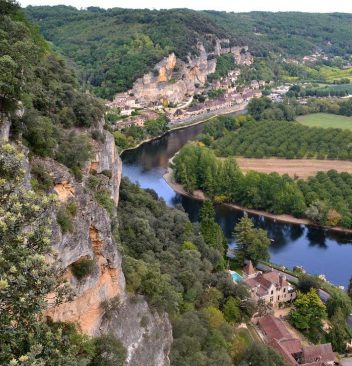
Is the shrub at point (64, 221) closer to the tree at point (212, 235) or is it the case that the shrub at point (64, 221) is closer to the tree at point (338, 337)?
the tree at point (338, 337)

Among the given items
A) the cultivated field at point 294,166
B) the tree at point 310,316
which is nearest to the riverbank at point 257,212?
the cultivated field at point 294,166

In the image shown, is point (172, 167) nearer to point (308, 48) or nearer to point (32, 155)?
point (32, 155)

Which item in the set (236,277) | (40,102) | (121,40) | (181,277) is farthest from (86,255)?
(121,40)

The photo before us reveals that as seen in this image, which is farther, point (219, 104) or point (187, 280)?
point (219, 104)

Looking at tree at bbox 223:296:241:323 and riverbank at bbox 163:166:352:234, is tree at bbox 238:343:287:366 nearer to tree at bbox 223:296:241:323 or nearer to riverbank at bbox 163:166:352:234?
tree at bbox 223:296:241:323

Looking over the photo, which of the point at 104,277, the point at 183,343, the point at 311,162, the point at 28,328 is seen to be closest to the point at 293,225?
the point at 311,162

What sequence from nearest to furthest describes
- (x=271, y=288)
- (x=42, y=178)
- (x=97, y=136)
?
(x=42, y=178) → (x=97, y=136) → (x=271, y=288)

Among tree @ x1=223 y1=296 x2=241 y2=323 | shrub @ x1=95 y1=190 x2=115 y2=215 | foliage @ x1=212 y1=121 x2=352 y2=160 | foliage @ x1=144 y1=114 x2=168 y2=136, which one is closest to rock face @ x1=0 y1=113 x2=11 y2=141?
shrub @ x1=95 y1=190 x2=115 y2=215

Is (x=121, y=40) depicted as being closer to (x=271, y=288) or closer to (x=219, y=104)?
(x=219, y=104)
